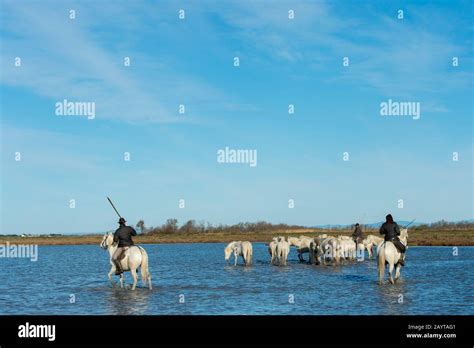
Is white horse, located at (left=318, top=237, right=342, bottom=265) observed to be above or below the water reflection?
above

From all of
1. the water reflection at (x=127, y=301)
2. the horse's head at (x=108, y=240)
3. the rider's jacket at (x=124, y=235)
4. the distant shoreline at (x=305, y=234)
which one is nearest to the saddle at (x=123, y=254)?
the rider's jacket at (x=124, y=235)

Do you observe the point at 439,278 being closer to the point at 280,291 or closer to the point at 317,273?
the point at 317,273

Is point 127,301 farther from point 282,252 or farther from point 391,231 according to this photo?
point 282,252

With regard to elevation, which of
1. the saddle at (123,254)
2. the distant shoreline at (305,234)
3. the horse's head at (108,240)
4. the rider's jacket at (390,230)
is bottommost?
the distant shoreline at (305,234)

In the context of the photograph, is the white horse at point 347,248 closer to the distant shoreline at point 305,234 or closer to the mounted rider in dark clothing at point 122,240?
the mounted rider in dark clothing at point 122,240

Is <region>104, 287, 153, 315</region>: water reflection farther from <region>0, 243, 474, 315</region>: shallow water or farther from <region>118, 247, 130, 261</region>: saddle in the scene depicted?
<region>118, 247, 130, 261</region>: saddle

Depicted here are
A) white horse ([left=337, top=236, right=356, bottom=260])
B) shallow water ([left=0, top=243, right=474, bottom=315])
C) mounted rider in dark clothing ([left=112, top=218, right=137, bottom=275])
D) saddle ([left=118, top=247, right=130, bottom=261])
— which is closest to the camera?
shallow water ([left=0, top=243, right=474, bottom=315])

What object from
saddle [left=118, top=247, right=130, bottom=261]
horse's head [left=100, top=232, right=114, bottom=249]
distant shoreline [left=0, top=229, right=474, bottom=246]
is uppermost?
horse's head [left=100, top=232, right=114, bottom=249]

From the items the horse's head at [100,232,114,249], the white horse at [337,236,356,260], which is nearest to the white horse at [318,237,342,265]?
the white horse at [337,236,356,260]

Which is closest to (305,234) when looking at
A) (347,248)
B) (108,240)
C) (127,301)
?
(347,248)
